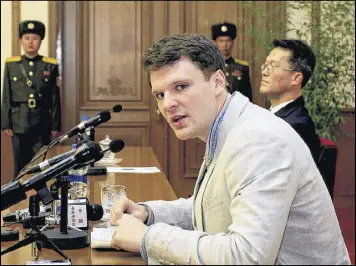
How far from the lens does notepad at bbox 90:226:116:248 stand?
1.83 meters

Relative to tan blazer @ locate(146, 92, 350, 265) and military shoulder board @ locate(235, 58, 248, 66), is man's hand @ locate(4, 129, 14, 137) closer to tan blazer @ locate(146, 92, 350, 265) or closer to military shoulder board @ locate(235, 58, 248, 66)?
military shoulder board @ locate(235, 58, 248, 66)

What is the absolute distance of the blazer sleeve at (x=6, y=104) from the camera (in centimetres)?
623

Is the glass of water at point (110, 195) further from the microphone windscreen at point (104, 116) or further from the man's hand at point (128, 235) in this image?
the man's hand at point (128, 235)

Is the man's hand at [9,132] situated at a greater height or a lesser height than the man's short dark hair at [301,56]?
lesser

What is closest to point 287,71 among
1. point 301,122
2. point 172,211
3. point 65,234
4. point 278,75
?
point 278,75

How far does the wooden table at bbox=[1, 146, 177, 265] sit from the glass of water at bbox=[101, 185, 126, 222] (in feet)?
0.41

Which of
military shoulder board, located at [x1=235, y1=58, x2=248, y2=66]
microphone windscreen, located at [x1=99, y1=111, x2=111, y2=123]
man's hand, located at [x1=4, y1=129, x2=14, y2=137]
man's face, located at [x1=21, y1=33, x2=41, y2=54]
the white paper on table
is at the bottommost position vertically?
man's hand, located at [x1=4, y1=129, x2=14, y2=137]

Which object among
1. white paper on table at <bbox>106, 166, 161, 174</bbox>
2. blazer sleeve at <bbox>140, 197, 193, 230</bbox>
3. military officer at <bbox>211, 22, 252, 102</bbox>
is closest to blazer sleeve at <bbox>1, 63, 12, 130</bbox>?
military officer at <bbox>211, 22, 252, 102</bbox>

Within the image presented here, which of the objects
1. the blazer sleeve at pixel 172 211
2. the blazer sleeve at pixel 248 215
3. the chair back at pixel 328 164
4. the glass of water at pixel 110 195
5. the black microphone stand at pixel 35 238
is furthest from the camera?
the chair back at pixel 328 164

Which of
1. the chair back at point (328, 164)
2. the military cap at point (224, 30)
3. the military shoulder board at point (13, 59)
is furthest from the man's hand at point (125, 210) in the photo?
the military shoulder board at point (13, 59)

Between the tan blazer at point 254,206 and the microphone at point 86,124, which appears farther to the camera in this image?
the microphone at point 86,124

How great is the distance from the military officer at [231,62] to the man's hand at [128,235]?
15.2 feet

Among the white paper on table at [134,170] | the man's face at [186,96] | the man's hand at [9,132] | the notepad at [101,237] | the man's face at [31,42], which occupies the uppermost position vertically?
the man's face at [31,42]

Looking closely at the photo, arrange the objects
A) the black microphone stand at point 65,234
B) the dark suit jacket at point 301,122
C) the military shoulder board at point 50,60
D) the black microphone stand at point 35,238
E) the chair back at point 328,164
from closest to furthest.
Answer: the black microphone stand at point 35,238 → the black microphone stand at point 65,234 → the chair back at point 328,164 → the dark suit jacket at point 301,122 → the military shoulder board at point 50,60
